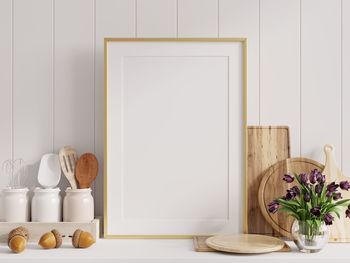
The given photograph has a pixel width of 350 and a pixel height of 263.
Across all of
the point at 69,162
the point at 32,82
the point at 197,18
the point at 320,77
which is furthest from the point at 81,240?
the point at 320,77

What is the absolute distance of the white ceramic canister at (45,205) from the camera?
62.0 inches

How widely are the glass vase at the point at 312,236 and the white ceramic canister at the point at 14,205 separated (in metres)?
0.87

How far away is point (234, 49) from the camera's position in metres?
1.63

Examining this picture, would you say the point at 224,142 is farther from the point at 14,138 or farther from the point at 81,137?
the point at 14,138

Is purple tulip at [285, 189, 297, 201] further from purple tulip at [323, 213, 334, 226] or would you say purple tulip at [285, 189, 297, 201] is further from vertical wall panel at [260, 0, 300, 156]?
vertical wall panel at [260, 0, 300, 156]

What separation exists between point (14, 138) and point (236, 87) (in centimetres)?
77

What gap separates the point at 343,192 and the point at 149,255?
0.69 metres

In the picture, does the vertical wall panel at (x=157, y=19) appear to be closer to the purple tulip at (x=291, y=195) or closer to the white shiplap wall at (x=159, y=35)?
the white shiplap wall at (x=159, y=35)

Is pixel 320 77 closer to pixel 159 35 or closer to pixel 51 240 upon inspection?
pixel 159 35

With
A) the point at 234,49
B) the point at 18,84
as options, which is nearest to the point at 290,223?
the point at 234,49

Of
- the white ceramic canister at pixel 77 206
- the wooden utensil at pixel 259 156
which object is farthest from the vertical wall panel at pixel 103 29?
the wooden utensil at pixel 259 156

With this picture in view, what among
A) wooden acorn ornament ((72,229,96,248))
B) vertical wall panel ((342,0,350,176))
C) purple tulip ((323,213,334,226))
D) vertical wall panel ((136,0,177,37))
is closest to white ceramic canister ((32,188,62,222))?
wooden acorn ornament ((72,229,96,248))

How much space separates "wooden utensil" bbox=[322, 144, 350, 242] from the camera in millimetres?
1592

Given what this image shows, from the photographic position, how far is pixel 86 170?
1.65 meters
